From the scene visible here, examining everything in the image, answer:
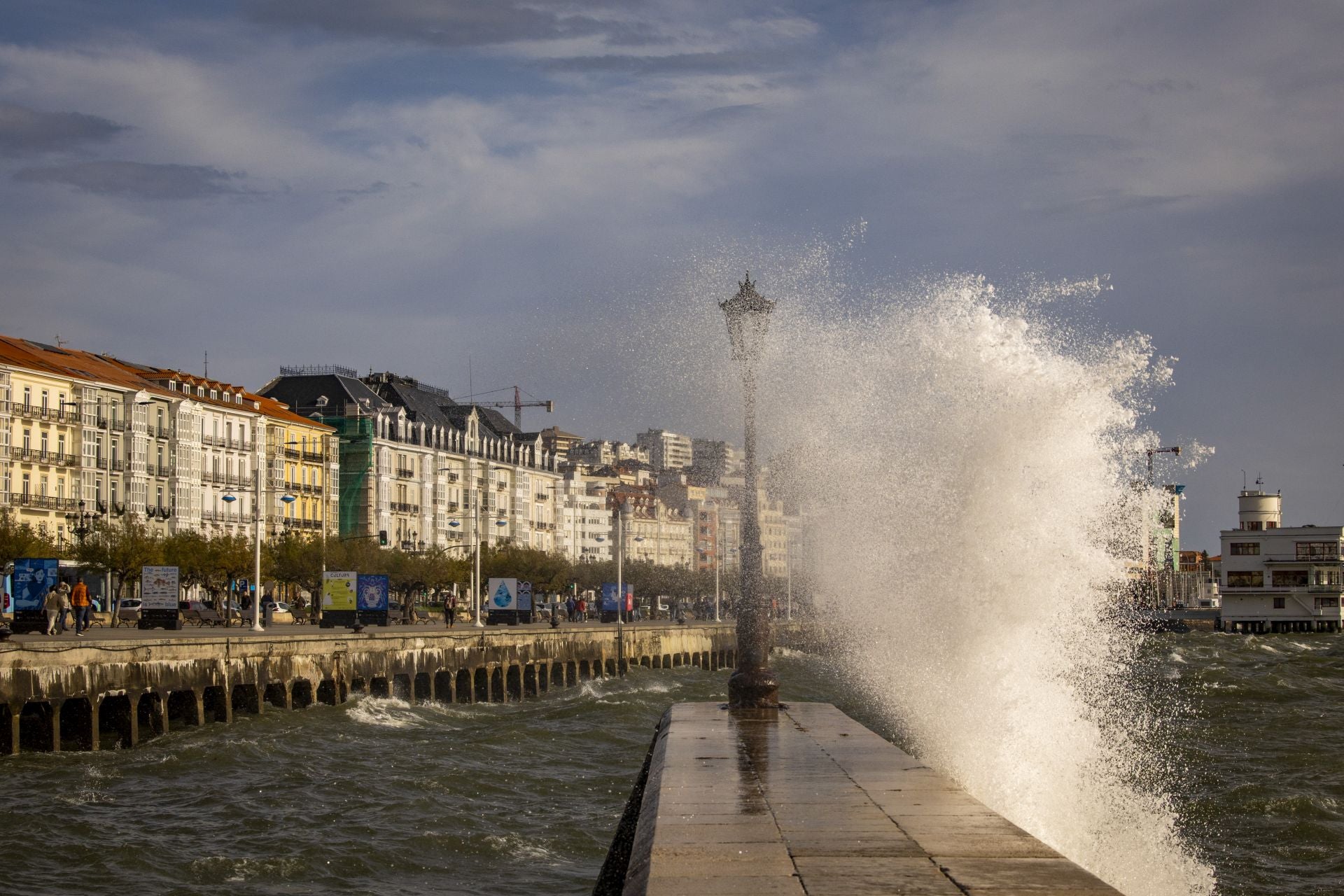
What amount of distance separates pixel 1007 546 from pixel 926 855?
17.6 meters

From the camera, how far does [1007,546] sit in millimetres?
28344

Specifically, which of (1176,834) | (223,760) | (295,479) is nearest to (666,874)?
(1176,834)

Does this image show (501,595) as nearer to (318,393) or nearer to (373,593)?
(373,593)

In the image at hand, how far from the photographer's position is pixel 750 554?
25.1 meters

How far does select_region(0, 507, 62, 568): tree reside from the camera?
67.4 meters

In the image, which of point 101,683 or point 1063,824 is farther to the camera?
point 101,683

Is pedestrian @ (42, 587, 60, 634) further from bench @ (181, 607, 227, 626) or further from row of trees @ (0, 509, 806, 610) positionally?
bench @ (181, 607, 227, 626)

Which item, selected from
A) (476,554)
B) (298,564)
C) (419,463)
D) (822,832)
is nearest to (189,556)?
(298,564)

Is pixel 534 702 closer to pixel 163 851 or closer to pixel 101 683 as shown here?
pixel 101 683

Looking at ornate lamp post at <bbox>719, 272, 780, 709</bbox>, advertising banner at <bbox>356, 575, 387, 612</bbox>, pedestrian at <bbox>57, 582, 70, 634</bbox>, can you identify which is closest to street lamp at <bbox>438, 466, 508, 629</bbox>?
advertising banner at <bbox>356, 575, 387, 612</bbox>

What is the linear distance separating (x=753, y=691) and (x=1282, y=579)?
15114 cm

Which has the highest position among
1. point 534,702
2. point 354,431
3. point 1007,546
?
point 354,431

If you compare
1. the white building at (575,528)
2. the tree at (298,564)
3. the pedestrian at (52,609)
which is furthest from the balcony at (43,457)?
the white building at (575,528)

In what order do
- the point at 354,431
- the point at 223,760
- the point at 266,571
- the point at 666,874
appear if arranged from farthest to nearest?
the point at 354,431, the point at 266,571, the point at 223,760, the point at 666,874
